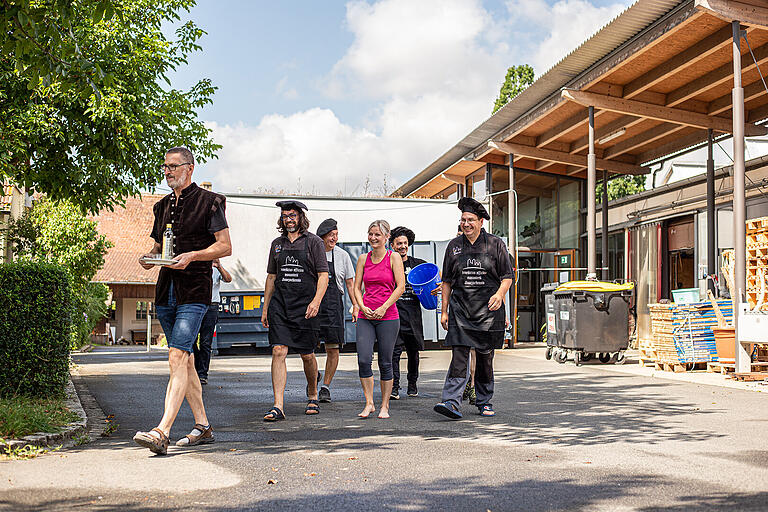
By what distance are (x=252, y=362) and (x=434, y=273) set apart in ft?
25.2

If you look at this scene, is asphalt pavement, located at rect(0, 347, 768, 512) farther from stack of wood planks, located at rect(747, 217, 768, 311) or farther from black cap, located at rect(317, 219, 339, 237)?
stack of wood planks, located at rect(747, 217, 768, 311)

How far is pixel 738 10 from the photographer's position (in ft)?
41.9

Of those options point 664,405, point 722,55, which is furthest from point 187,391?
point 722,55

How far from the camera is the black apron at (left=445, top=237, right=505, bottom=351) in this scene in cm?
789

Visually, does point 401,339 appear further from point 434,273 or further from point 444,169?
point 444,169

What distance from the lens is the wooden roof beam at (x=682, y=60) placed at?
14.5 m

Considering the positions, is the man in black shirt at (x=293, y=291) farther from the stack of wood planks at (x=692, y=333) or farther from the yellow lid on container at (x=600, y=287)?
the yellow lid on container at (x=600, y=287)

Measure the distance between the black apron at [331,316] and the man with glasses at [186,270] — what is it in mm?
2596

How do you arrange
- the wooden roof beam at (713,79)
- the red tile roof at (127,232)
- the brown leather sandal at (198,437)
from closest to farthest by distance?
the brown leather sandal at (198,437) < the wooden roof beam at (713,79) < the red tile roof at (127,232)

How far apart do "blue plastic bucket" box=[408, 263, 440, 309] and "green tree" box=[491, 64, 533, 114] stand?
91.3 feet

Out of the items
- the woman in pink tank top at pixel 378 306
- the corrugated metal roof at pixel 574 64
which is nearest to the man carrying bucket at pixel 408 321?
the woman in pink tank top at pixel 378 306

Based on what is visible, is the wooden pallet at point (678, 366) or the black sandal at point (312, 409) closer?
the black sandal at point (312, 409)

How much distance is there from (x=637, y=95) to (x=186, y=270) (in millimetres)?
14460

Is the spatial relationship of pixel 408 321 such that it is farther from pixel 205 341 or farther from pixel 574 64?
pixel 574 64
